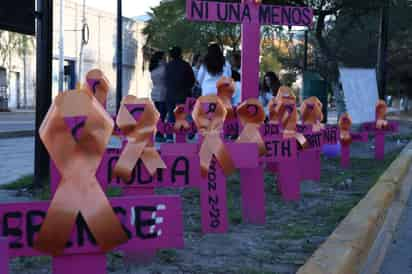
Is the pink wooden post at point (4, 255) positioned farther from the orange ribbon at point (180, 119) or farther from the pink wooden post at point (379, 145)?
the pink wooden post at point (379, 145)

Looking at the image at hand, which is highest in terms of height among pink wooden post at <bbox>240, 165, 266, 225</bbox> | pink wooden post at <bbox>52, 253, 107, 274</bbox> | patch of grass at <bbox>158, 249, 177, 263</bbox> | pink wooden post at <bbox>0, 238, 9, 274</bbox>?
pink wooden post at <bbox>0, 238, 9, 274</bbox>

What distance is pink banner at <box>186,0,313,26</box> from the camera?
6.41 m

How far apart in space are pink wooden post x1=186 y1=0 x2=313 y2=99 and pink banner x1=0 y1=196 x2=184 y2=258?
153 inches

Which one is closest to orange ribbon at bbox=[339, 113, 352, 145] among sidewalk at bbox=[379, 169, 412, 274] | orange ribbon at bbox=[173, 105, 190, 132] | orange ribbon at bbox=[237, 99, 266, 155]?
orange ribbon at bbox=[173, 105, 190, 132]

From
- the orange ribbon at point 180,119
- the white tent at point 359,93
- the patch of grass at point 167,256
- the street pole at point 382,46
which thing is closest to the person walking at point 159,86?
the orange ribbon at point 180,119

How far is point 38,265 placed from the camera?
13.4 feet

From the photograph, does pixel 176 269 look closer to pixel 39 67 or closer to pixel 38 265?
pixel 38 265

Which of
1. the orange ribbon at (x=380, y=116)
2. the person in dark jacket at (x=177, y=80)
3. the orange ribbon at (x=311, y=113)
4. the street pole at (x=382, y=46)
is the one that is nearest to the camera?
the orange ribbon at (x=311, y=113)

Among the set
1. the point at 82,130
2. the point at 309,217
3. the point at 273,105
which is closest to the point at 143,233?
the point at 82,130

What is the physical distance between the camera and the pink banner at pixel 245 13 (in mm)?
6410

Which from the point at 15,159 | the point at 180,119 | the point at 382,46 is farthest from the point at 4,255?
the point at 382,46

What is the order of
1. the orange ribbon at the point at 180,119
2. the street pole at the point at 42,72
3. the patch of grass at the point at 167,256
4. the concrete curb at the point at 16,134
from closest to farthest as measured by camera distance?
the patch of grass at the point at 167,256 → the street pole at the point at 42,72 → the orange ribbon at the point at 180,119 → the concrete curb at the point at 16,134

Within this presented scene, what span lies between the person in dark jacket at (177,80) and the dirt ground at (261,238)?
3.91m

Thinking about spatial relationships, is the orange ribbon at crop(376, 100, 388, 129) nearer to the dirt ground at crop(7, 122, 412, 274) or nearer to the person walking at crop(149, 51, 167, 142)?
the dirt ground at crop(7, 122, 412, 274)
